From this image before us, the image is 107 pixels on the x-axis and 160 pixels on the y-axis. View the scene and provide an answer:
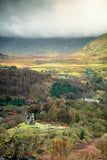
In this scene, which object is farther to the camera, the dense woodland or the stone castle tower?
the stone castle tower

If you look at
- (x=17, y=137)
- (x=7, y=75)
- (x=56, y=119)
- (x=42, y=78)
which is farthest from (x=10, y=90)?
(x=17, y=137)

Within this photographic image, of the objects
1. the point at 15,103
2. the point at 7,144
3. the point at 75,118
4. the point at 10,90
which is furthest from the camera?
the point at 10,90

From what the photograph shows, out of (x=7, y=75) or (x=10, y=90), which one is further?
(x=7, y=75)

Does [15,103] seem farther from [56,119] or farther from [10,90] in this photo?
[56,119]

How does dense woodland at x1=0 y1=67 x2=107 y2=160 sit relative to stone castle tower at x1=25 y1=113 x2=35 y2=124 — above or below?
below

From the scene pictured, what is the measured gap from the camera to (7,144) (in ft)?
80.6

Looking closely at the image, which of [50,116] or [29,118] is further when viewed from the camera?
[50,116]

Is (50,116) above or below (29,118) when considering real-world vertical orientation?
below

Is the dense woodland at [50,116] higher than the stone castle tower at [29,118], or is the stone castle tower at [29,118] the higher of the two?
the stone castle tower at [29,118]

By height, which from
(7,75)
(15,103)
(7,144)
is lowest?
(15,103)

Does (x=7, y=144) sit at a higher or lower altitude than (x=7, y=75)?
lower

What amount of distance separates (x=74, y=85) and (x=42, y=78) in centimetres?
2420

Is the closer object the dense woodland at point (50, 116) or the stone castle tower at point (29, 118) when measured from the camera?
the dense woodland at point (50, 116)

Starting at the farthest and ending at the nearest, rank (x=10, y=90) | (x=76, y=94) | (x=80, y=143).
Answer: (x=76, y=94) → (x=10, y=90) → (x=80, y=143)
